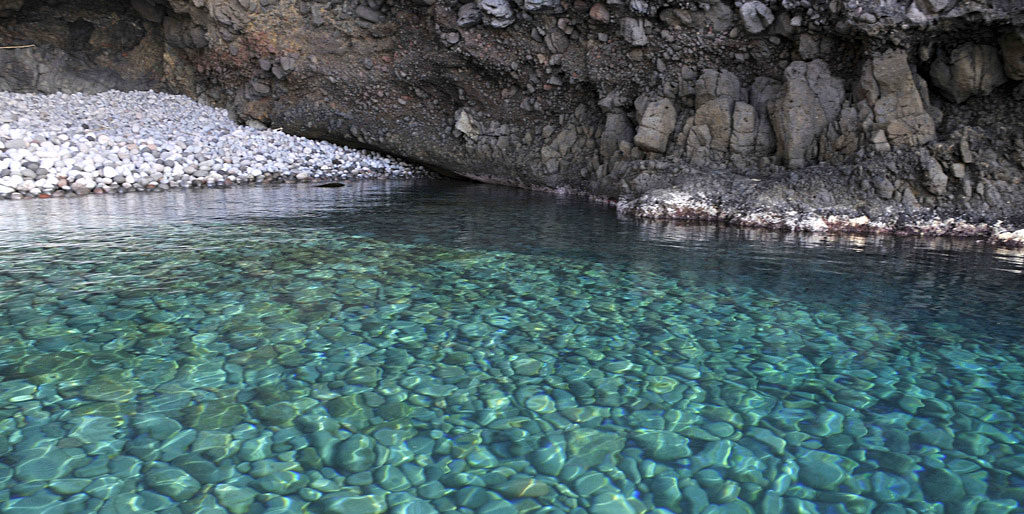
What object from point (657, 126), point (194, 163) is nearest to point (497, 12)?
point (657, 126)

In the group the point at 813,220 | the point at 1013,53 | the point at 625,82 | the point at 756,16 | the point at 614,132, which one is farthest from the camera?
the point at 614,132

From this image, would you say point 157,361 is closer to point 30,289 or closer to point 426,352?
point 426,352

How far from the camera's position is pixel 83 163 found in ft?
45.2

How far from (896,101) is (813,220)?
2.48 meters

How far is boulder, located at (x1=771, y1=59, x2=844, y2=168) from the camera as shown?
38.3ft

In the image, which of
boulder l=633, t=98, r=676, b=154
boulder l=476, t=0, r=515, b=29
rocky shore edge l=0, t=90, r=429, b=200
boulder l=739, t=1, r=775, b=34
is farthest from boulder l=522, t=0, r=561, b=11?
rocky shore edge l=0, t=90, r=429, b=200

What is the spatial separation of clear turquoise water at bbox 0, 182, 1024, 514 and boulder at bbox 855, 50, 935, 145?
3.27 meters

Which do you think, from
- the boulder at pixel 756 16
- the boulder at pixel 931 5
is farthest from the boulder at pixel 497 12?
the boulder at pixel 931 5

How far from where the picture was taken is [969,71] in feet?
34.3

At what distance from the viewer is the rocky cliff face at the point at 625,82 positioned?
10.4 metres

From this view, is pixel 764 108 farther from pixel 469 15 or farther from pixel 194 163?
pixel 194 163

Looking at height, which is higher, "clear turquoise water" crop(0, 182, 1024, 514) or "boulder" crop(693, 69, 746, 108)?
"boulder" crop(693, 69, 746, 108)

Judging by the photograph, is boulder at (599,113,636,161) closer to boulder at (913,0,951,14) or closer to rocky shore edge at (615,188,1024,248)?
rocky shore edge at (615,188,1024,248)

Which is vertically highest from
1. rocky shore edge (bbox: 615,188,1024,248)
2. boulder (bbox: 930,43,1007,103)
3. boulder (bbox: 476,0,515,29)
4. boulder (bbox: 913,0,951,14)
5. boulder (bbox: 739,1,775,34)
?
boulder (bbox: 476,0,515,29)
